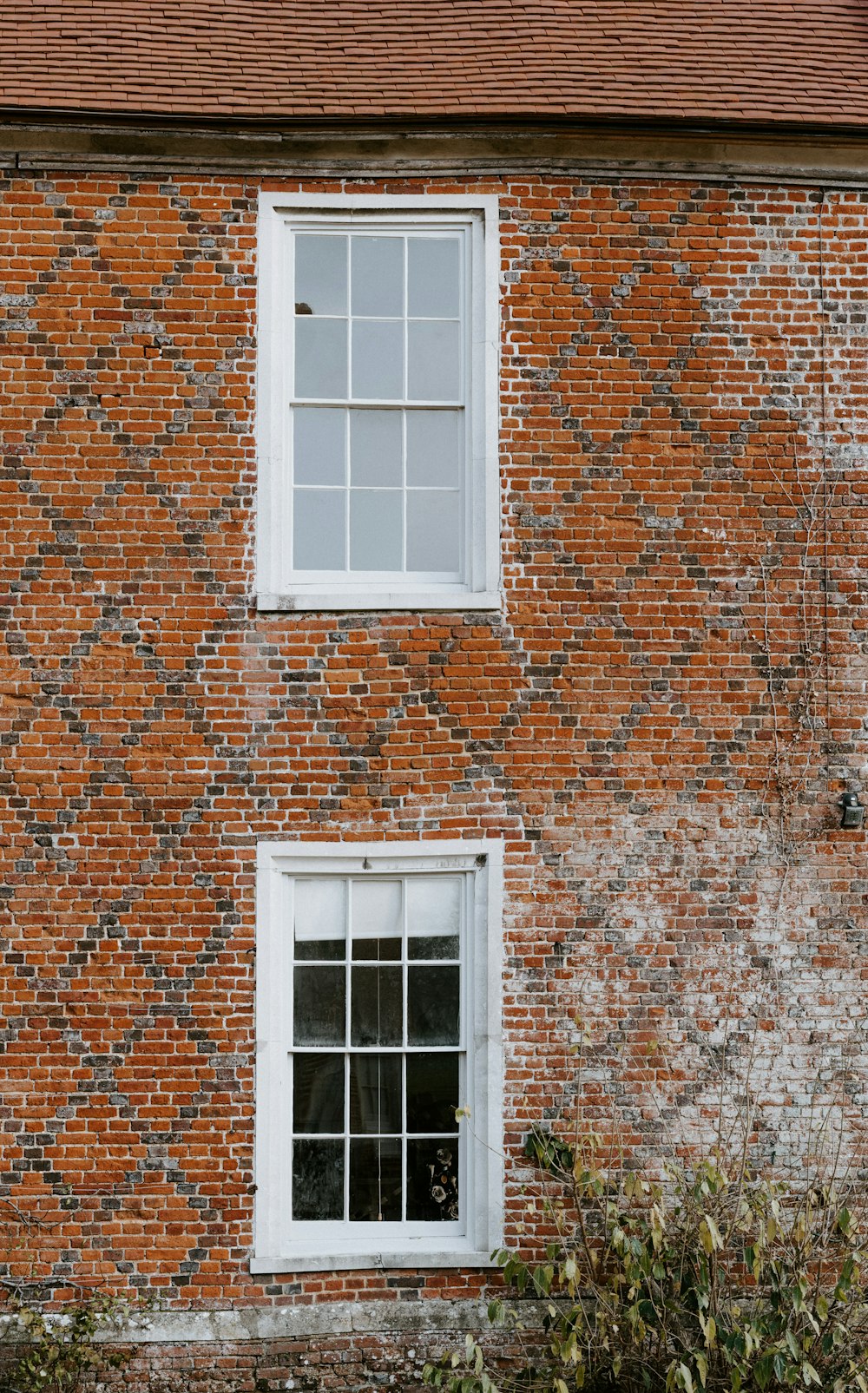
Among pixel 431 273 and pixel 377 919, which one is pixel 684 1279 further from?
pixel 431 273

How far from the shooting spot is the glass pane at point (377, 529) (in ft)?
23.6

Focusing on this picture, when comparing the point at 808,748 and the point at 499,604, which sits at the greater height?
the point at 499,604

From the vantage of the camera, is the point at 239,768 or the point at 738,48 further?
the point at 738,48

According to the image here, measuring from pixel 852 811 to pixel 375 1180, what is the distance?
11.9 feet

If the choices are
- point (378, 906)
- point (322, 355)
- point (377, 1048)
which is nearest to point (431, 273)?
point (322, 355)

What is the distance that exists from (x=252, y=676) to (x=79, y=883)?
1.59m

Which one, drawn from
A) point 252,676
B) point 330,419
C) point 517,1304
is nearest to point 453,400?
point 330,419

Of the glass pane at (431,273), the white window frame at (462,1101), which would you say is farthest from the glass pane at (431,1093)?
the glass pane at (431,273)

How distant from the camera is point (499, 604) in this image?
699cm

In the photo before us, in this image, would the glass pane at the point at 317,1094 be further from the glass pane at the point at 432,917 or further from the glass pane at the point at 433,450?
the glass pane at the point at 433,450

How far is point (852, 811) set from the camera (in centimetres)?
695

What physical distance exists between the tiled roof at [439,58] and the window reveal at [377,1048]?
485cm

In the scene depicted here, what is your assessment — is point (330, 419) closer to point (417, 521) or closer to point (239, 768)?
point (417, 521)

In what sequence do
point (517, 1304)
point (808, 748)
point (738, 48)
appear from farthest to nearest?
point (738, 48)
point (808, 748)
point (517, 1304)
